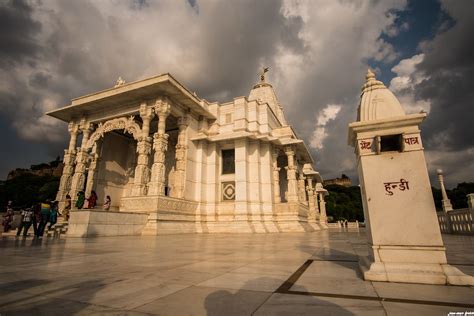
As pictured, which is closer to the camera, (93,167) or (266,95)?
(93,167)

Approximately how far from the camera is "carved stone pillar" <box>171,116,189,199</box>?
1697 cm

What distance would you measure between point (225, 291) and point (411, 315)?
1.47 m

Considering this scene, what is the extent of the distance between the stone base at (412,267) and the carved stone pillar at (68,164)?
20.9 meters

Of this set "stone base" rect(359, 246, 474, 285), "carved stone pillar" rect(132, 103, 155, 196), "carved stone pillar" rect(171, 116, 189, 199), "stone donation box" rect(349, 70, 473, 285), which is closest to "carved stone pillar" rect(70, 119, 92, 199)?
"carved stone pillar" rect(132, 103, 155, 196)

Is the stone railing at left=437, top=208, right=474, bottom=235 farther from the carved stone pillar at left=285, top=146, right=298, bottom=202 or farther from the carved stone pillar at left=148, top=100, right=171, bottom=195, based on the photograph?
the carved stone pillar at left=148, top=100, right=171, bottom=195

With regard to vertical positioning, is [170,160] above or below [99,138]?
below

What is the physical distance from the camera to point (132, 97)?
1714 cm

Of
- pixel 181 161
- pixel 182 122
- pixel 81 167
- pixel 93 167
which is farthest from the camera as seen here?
pixel 93 167

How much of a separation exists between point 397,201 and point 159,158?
47.7 feet

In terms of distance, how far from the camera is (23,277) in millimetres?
2951

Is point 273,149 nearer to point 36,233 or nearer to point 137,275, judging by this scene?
point 36,233

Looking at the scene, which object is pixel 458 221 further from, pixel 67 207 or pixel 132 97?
pixel 67 207

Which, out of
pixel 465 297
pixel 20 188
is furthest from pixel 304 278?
pixel 20 188

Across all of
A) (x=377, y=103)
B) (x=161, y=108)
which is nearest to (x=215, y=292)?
(x=377, y=103)
